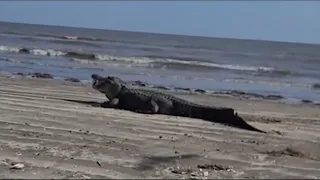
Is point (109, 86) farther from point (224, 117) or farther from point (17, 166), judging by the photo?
point (17, 166)

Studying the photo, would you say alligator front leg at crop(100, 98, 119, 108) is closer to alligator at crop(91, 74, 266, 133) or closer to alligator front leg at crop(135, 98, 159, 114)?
alligator at crop(91, 74, 266, 133)

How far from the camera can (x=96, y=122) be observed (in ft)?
29.8

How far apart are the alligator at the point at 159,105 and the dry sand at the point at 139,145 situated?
32 centimetres

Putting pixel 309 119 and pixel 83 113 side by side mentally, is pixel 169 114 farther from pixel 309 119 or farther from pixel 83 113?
pixel 309 119

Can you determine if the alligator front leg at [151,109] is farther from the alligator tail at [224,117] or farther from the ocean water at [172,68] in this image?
the ocean water at [172,68]

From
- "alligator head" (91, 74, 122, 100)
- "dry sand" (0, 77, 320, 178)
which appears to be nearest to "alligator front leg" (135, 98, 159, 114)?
"dry sand" (0, 77, 320, 178)

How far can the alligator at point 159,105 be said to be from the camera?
10.0 metres

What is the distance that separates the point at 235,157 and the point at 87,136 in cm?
203

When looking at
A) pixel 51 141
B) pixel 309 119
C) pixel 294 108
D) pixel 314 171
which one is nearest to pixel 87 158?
pixel 51 141

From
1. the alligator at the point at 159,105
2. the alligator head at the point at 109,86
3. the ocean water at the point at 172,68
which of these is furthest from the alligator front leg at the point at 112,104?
the ocean water at the point at 172,68

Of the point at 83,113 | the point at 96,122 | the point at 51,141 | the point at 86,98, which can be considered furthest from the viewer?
the point at 86,98

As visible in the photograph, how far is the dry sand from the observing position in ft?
19.6

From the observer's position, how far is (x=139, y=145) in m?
7.35

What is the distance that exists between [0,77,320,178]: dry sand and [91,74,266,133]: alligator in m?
0.32
